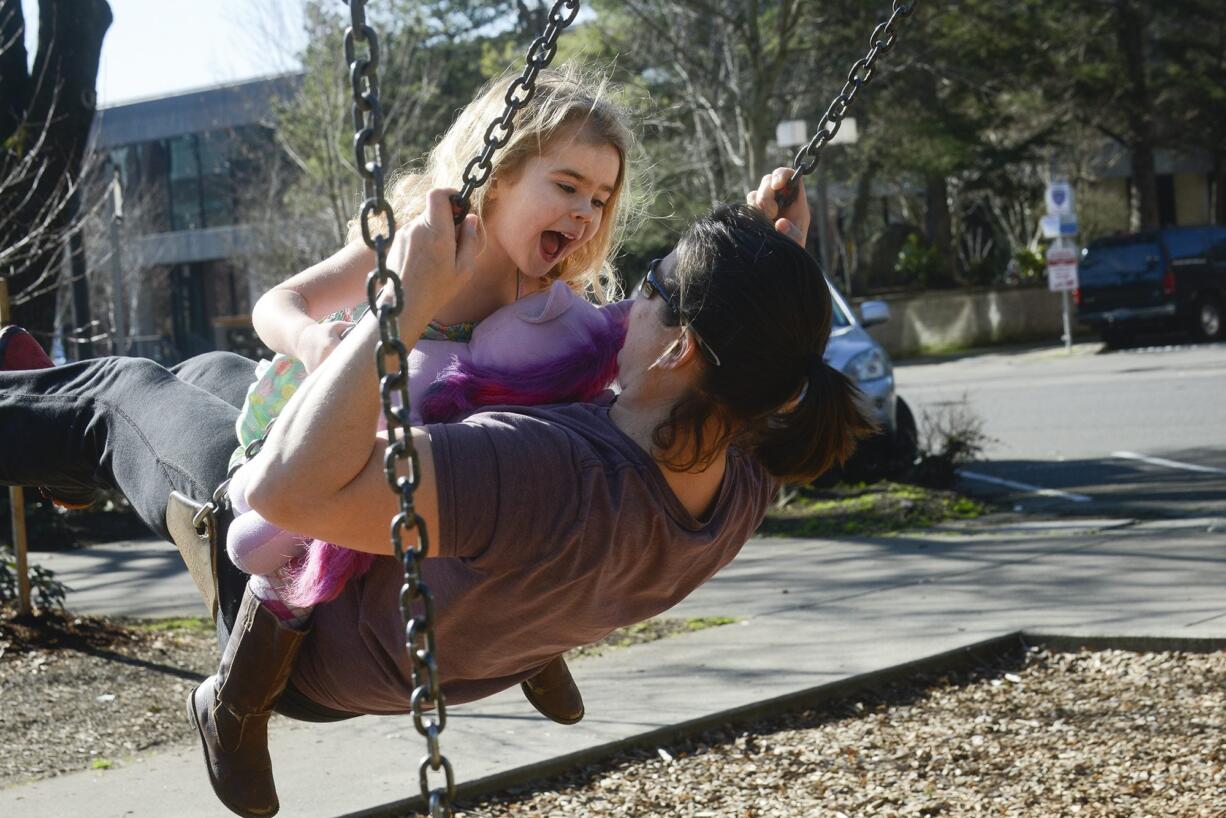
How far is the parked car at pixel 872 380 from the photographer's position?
34.3 ft

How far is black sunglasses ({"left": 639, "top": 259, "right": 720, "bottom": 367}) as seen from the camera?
2.40 meters

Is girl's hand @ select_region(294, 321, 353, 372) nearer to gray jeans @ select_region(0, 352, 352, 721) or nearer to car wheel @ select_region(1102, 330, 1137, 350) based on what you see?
gray jeans @ select_region(0, 352, 352, 721)

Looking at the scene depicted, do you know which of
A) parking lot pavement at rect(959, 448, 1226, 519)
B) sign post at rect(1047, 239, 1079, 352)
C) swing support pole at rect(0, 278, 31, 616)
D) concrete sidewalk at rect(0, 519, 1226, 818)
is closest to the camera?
concrete sidewalk at rect(0, 519, 1226, 818)

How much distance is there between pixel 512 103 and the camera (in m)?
2.34

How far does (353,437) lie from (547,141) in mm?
1046

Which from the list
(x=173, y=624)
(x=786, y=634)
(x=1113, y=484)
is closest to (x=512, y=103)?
(x=786, y=634)

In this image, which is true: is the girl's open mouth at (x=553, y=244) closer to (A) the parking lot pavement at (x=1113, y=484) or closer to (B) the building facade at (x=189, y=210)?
(A) the parking lot pavement at (x=1113, y=484)

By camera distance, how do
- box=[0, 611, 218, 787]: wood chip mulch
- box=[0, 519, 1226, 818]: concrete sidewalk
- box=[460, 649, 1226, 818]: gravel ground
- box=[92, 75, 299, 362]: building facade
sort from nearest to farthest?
1. box=[460, 649, 1226, 818]: gravel ground
2. box=[0, 519, 1226, 818]: concrete sidewalk
3. box=[0, 611, 218, 787]: wood chip mulch
4. box=[92, 75, 299, 362]: building facade

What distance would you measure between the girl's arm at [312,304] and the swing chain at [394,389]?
22.3 inches

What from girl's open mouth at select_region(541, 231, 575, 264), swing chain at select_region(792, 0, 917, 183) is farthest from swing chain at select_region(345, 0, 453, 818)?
swing chain at select_region(792, 0, 917, 183)

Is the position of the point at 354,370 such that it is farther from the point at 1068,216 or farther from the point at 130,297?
the point at 130,297

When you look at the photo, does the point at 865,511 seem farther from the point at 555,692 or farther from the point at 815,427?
the point at 815,427

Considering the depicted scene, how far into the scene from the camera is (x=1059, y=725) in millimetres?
5109

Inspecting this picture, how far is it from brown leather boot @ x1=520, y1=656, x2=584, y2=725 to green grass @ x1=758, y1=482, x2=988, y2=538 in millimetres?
5809
